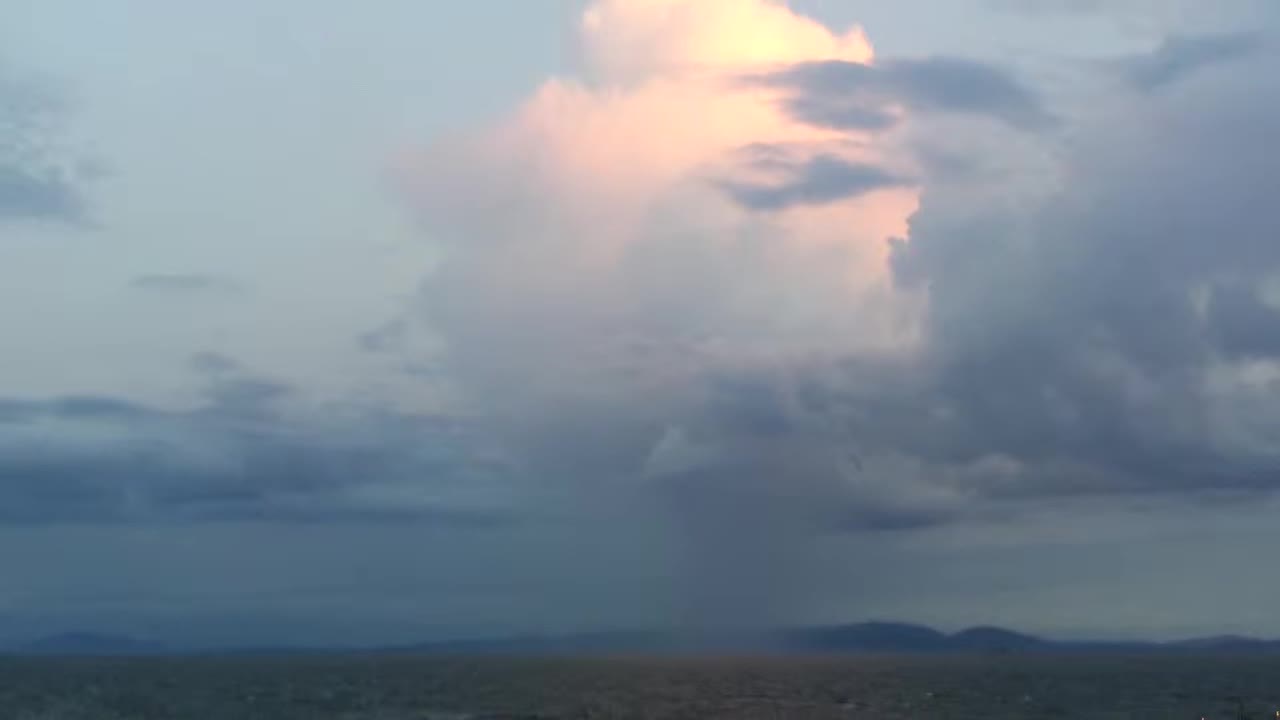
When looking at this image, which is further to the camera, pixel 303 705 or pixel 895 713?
pixel 303 705

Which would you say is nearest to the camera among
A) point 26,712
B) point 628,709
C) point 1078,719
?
point 26,712

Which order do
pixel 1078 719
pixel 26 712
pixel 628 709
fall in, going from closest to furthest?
pixel 26 712 → pixel 1078 719 → pixel 628 709

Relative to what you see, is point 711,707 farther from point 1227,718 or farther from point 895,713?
point 1227,718

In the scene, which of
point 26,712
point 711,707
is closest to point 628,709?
point 711,707

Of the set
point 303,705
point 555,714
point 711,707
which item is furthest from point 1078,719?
point 303,705

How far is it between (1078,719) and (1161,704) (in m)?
31.8

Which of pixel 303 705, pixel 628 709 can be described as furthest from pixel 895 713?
pixel 303 705

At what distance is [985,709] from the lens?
190 metres

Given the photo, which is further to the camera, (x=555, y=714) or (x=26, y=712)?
(x=555, y=714)

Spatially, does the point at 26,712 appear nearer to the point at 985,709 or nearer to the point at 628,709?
the point at 628,709

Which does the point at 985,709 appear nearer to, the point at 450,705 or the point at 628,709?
the point at 628,709

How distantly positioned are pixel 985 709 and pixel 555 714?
5847 cm

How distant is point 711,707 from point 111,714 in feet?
244

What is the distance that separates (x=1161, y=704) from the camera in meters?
194
